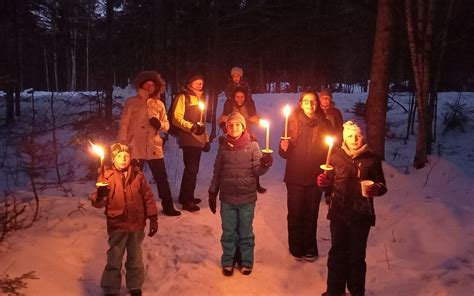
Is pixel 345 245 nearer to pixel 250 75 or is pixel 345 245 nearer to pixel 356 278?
pixel 356 278

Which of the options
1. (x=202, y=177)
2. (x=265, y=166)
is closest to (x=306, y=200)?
(x=265, y=166)

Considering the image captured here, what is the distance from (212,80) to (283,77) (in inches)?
981

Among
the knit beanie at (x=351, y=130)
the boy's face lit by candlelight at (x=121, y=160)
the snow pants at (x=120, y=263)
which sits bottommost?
the snow pants at (x=120, y=263)

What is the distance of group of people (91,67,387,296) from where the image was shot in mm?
4711

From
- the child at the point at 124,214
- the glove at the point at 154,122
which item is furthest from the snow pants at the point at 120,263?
the glove at the point at 154,122

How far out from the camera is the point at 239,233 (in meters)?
5.67

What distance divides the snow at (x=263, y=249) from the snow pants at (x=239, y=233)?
22 cm

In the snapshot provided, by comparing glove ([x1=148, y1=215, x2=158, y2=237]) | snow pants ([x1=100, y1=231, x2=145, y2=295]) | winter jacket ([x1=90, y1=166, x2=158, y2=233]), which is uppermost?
winter jacket ([x1=90, y1=166, x2=158, y2=233])

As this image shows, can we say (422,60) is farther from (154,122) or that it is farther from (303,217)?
(154,122)

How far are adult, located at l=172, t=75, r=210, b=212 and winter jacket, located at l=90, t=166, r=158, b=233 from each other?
2559mm

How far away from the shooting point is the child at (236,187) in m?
5.54

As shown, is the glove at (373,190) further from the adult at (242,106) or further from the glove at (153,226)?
the adult at (242,106)

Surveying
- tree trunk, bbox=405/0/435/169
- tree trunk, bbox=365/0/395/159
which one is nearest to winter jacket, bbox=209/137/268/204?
tree trunk, bbox=365/0/395/159

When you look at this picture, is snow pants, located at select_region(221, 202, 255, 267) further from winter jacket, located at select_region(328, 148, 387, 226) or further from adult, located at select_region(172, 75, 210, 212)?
adult, located at select_region(172, 75, 210, 212)
